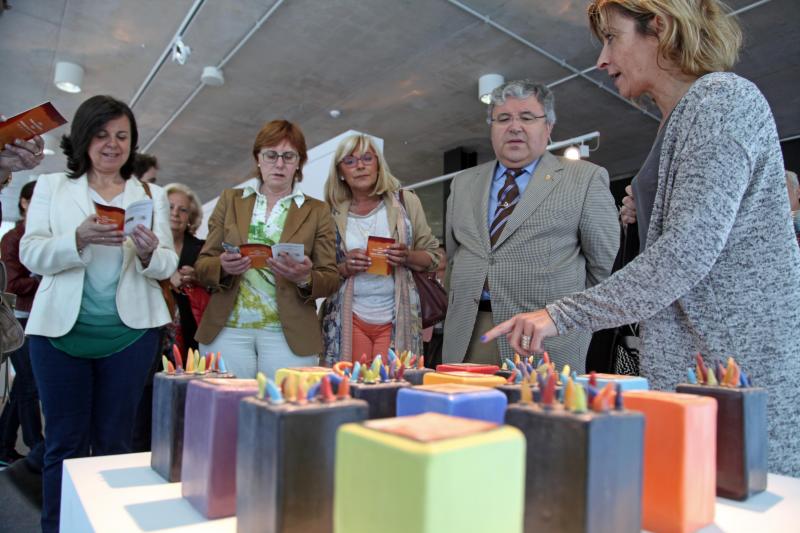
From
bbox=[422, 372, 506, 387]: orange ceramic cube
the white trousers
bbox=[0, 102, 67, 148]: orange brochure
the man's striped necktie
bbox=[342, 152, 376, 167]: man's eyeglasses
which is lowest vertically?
the white trousers

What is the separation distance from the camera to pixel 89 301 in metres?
1.69

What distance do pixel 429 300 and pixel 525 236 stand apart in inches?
26.4

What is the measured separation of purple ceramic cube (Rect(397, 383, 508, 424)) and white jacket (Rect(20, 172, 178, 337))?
1.35 meters

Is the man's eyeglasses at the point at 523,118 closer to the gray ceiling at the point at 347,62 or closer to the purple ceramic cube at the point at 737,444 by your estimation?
the purple ceramic cube at the point at 737,444

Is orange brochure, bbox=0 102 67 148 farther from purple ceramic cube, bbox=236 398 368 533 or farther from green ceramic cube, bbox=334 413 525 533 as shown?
green ceramic cube, bbox=334 413 525 533

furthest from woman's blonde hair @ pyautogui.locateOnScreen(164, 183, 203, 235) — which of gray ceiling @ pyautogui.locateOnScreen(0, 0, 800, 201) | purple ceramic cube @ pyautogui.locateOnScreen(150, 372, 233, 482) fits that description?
purple ceramic cube @ pyautogui.locateOnScreen(150, 372, 233, 482)

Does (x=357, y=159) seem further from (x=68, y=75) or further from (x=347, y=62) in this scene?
(x=68, y=75)

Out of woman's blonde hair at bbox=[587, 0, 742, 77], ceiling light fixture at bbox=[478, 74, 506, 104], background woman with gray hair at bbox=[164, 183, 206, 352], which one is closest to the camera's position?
woman's blonde hair at bbox=[587, 0, 742, 77]

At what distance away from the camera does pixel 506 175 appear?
1853 mm

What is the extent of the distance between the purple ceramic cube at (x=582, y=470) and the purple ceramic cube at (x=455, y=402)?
69 mm

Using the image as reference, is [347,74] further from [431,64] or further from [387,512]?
[387,512]

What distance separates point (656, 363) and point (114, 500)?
2.74 feet

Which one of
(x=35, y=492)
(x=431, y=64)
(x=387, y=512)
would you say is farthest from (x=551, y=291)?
(x=431, y=64)

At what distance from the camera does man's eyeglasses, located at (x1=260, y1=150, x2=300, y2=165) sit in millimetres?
2128
